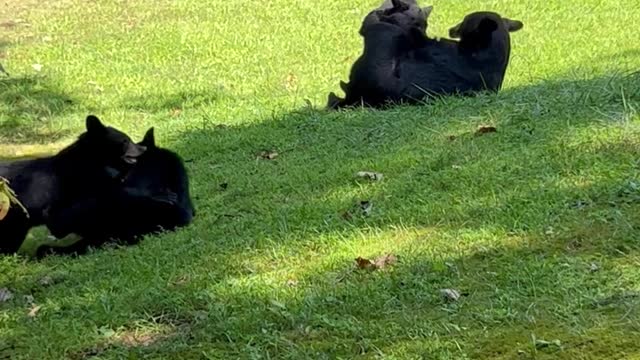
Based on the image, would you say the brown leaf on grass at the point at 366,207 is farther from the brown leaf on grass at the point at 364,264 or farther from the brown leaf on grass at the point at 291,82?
the brown leaf on grass at the point at 291,82

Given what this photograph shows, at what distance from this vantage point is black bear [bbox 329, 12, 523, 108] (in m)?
A: 8.09

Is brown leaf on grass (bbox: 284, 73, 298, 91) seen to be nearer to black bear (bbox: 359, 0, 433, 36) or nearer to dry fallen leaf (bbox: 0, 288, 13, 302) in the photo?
black bear (bbox: 359, 0, 433, 36)

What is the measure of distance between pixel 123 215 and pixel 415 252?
1.94 m

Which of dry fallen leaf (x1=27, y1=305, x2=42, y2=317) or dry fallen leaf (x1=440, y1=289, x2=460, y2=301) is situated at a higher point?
dry fallen leaf (x1=440, y1=289, x2=460, y2=301)

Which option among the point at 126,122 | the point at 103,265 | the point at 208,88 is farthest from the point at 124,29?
the point at 103,265

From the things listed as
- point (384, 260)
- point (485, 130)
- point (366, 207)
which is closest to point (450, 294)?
point (384, 260)

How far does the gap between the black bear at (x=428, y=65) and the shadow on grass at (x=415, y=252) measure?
121 centimetres

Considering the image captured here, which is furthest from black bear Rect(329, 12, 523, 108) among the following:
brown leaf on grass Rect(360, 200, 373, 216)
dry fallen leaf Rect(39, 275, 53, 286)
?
dry fallen leaf Rect(39, 275, 53, 286)

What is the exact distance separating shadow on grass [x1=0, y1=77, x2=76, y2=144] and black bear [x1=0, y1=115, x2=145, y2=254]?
2.87 metres

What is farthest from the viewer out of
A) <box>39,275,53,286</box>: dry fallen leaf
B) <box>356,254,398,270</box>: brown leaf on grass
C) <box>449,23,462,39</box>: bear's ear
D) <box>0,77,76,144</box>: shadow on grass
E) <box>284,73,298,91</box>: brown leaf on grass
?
<box>284,73,298,91</box>: brown leaf on grass

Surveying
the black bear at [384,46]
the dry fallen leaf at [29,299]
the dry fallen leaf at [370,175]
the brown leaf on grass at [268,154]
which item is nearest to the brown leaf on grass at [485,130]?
the dry fallen leaf at [370,175]

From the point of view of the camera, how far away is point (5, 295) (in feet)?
15.8

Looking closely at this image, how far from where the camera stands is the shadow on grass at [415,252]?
3.46 meters

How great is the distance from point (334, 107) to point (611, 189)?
4.02 metres
